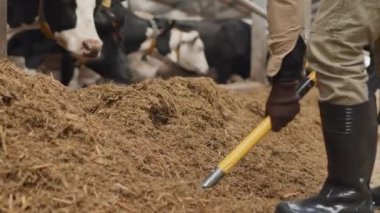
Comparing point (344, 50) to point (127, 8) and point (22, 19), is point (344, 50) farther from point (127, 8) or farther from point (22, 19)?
point (127, 8)

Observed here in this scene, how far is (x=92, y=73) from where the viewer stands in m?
6.32

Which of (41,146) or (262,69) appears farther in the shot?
(262,69)

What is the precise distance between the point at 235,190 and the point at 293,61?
57cm

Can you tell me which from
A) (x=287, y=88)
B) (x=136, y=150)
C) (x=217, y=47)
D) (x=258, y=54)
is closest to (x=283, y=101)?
(x=287, y=88)

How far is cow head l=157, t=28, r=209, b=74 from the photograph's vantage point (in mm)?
7150

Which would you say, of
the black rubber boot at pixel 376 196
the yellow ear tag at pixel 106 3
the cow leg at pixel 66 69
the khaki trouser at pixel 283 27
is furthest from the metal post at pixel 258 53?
the khaki trouser at pixel 283 27

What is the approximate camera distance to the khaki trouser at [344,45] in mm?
2779

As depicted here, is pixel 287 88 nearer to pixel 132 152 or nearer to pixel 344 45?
pixel 344 45

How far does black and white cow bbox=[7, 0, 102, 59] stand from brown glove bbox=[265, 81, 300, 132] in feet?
8.99

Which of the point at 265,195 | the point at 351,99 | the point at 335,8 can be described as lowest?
the point at 265,195

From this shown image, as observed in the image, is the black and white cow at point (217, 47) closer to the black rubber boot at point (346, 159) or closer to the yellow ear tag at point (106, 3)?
the yellow ear tag at point (106, 3)

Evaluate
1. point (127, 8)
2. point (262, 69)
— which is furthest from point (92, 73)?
point (262, 69)

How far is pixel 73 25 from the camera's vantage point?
5.57 m

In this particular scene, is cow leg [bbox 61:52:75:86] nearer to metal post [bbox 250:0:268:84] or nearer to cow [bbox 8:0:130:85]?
cow [bbox 8:0:130:85]
